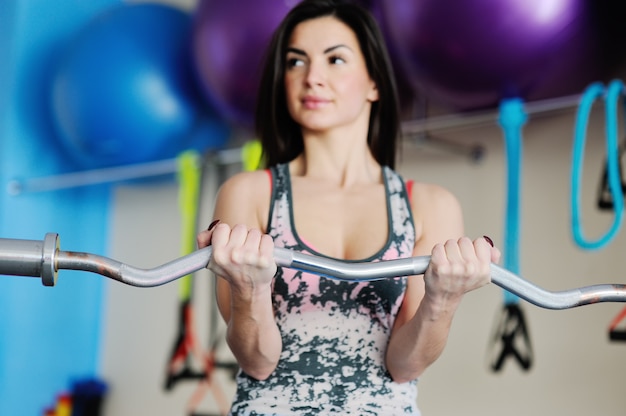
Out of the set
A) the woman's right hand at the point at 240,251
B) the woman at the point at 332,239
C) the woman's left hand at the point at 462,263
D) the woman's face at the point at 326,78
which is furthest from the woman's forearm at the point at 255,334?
the woman's face at the point at 326,78

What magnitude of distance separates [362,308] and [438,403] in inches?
48.6

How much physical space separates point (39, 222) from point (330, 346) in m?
2.18

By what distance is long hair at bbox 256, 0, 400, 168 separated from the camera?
123cm

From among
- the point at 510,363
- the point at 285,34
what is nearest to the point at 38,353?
the point at 510,363

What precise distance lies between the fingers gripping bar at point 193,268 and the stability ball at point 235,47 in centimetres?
122

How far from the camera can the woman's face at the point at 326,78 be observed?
1.17m

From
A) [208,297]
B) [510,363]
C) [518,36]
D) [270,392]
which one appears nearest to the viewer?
[270,392]

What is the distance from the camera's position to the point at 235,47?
2018 mm

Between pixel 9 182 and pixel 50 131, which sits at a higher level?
pixel 50 131

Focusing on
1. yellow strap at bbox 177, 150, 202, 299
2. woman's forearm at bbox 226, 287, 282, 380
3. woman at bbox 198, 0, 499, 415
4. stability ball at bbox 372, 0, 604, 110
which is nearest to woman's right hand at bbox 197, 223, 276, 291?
woman at bbox 198, 0, 499, 415

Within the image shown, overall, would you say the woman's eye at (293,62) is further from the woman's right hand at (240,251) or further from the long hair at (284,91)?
the woman's right hand at (240,251)

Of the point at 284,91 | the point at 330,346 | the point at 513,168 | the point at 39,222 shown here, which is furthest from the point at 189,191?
the point at 330,346

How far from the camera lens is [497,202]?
2.18m

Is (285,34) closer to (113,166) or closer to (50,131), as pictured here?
(113,166)
